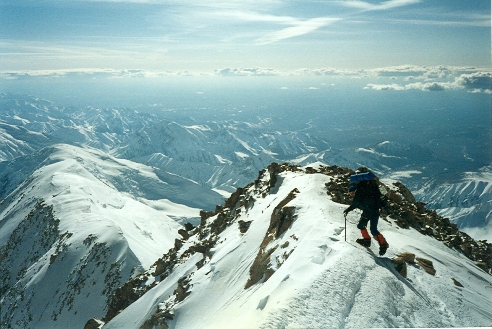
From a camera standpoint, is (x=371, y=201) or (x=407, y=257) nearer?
(x=371, y=201)

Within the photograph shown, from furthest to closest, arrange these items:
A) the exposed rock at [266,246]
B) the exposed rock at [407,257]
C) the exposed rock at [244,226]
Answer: the exposed rock at [244,226]
the exposed rock at [266,246]
the exposed rock at [407,257]

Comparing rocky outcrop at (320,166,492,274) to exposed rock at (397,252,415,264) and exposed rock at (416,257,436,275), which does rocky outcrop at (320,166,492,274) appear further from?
exposed rock at (397,252,415,264)

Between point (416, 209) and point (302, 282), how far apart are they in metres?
18.0

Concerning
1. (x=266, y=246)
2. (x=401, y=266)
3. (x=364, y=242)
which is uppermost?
(x=364, y=242)

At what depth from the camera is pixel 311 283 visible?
8.59 meters

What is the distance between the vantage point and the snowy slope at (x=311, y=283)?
8.12 meters

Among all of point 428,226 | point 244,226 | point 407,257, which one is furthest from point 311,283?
point 428,226

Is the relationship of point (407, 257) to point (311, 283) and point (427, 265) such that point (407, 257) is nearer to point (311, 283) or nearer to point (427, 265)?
point (427, 265)

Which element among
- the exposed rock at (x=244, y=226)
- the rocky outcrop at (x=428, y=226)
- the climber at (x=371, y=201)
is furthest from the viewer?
the exposed rock at (x=244, y=226)

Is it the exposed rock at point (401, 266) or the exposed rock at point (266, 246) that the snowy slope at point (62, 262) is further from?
the exposed rock at point (401, 266)

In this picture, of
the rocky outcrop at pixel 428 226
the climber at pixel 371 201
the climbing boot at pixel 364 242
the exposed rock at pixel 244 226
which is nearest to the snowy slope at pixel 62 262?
the exposed rock at pixel 244 226

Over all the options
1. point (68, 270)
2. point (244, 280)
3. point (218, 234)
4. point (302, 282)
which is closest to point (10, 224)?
point (68, 270)

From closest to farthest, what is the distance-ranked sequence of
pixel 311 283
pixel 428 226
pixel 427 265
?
pixel 311 283 < pixel 427 265 < pixel 428 226

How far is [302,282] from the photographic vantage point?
28.9ft
